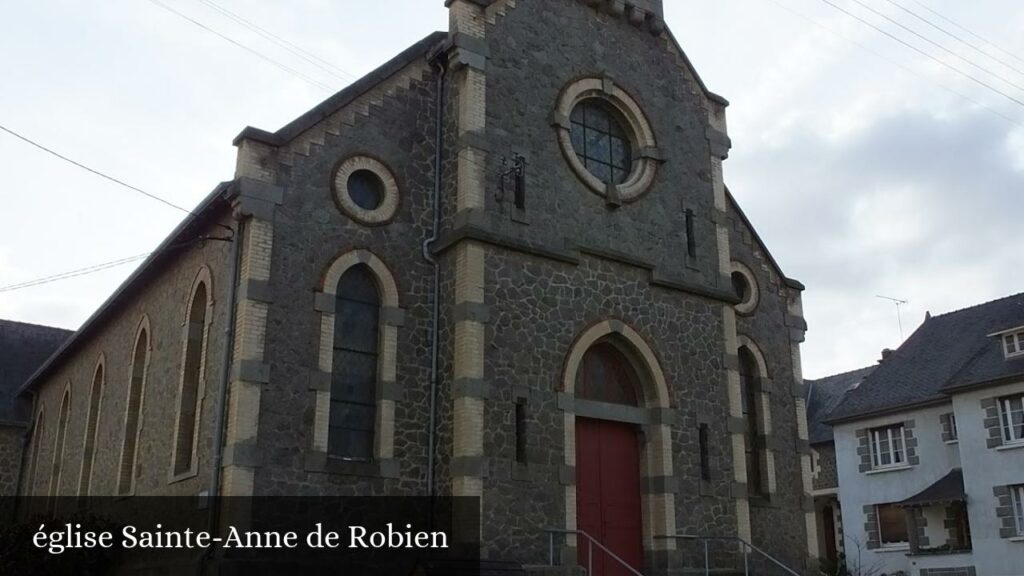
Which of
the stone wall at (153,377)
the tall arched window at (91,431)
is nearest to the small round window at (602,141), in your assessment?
the stone wall at (153,377)

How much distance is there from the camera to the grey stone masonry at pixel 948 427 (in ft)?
103

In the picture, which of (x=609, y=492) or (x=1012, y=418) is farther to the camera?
(x=1012, y=418)

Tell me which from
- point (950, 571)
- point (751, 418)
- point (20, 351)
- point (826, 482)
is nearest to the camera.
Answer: point (751, 418)

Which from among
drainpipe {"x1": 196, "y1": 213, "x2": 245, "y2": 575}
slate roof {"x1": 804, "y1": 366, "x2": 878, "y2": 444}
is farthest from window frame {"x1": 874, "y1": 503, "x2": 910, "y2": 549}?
drainpipe {"x1": 196, "y1": 213, "x2": 245, "y2": 575}

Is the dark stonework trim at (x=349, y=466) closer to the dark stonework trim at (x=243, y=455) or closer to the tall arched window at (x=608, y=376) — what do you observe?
the dark stonework trim at (x=243, y=455)

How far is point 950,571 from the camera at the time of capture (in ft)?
99.5

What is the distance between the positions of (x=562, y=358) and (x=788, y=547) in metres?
7.28

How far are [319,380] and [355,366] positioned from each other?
2.74ft

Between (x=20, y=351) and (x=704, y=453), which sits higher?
(x=20, y=351)

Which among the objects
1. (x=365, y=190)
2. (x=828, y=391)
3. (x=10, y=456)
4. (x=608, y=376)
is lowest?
(x=608, y=376)

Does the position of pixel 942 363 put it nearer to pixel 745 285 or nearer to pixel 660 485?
pixel 745 285

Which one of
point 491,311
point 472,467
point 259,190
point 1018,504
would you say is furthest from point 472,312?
point 1018,504

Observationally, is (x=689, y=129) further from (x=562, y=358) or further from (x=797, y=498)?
(x=797, y=498)

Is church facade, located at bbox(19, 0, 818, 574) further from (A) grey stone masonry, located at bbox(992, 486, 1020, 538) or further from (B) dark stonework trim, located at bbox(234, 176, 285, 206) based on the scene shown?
(A) grey stone masonry, located at bbox(992, 486, 1020, 538)
